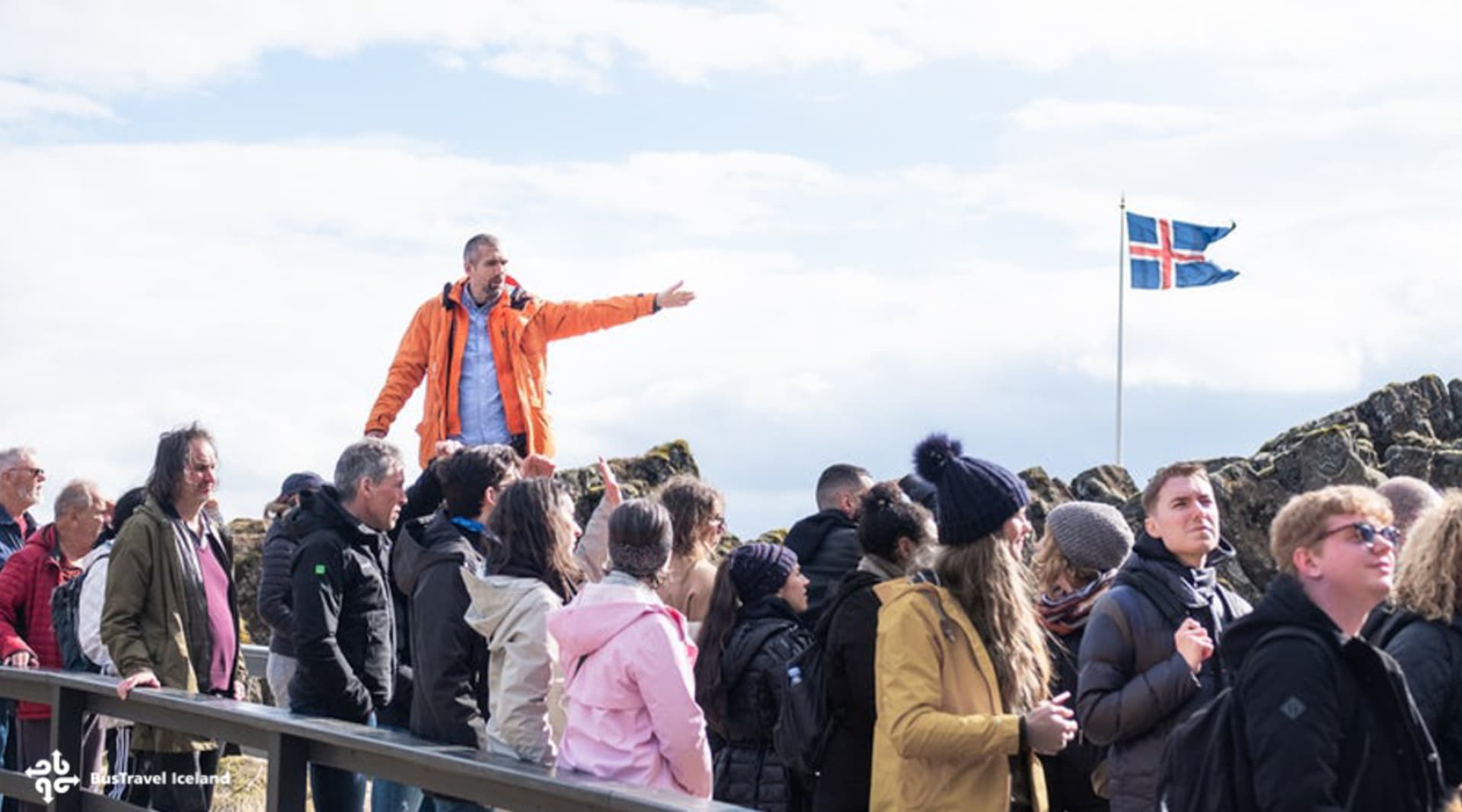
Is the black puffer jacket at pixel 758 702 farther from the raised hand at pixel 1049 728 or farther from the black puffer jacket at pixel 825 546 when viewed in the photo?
the raised hand at pixel 1049 728

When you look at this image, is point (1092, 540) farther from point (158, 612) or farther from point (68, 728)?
point (68, 728)

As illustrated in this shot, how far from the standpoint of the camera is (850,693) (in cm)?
582

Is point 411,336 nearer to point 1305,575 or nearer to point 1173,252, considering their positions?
point 1305,575

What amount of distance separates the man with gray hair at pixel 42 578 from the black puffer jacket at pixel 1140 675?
532 cm

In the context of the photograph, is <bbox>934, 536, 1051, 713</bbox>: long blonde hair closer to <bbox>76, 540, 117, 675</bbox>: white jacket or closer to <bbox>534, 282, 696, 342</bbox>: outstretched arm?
<bbox>76, 540, 117, 675</bbox>: white jacket

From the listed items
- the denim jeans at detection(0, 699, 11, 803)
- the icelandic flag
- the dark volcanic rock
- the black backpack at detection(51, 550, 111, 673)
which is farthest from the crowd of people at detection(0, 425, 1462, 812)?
the icelandic flag

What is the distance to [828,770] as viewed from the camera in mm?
5883

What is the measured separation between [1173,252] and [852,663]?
2194cm

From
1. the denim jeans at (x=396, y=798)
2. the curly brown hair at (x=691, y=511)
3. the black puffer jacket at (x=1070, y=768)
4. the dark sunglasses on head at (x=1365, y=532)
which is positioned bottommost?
the denim jeans at (x=396, y=798)

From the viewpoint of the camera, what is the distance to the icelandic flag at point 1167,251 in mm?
26609

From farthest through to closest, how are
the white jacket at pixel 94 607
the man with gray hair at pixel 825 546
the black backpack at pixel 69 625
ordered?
the black backpack at pixel 69 625, the white jacket at pixel 94 607, the man with gray hair at pixel 825 546

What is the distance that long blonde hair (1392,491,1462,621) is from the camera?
543cm

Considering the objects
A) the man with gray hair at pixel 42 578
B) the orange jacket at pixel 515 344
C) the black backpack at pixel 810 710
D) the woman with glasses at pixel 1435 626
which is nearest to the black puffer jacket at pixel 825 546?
the black backpack at pixel 810 710

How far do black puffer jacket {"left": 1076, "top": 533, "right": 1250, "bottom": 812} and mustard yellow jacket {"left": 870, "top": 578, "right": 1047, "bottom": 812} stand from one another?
13.0 inches
